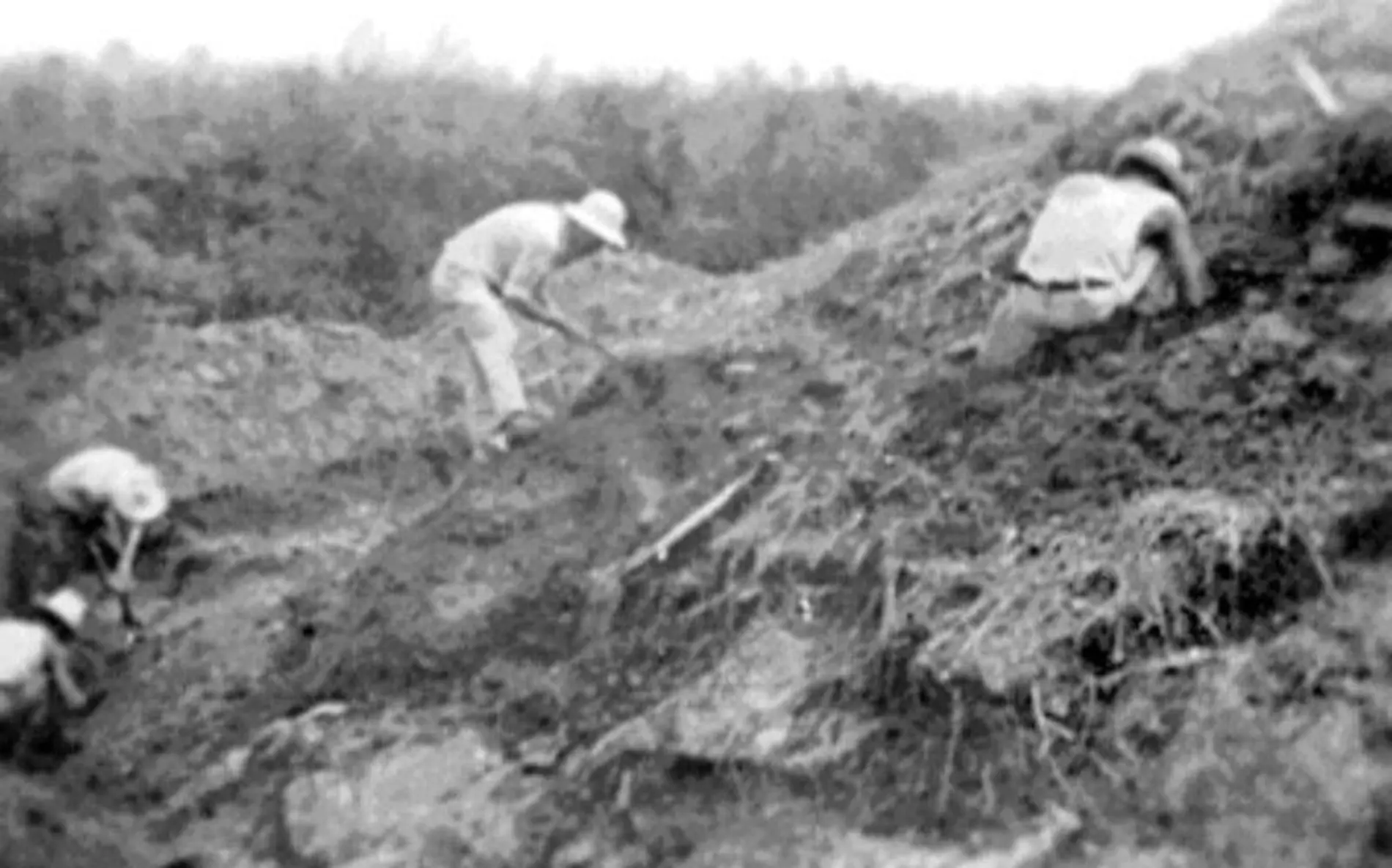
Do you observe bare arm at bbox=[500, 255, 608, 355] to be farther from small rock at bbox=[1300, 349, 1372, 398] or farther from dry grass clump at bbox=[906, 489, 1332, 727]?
small rock at bbox=[1300, 349, 1372, 398]

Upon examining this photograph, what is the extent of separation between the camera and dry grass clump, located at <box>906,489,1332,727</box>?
2.60 metres

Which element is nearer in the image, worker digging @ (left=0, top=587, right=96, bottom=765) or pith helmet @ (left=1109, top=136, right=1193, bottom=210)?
worker digging @ (left=0, top=587, right=96, bottom=765)

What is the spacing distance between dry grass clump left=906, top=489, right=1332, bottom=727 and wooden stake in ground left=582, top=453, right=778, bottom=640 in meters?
0.53

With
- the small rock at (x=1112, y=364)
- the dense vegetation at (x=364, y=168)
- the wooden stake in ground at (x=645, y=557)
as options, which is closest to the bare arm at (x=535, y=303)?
the dense vegetation at (x=364, y=168)

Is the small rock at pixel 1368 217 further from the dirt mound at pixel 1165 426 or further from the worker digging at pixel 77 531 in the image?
the worker digging at pixel 77 531

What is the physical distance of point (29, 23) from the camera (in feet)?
12.5

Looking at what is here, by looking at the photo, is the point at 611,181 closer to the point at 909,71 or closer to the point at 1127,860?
the point at 909,71

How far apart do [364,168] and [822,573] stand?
5.07 feet

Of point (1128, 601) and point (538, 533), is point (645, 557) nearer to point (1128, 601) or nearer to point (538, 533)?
point (538, 533)

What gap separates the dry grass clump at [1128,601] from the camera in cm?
260

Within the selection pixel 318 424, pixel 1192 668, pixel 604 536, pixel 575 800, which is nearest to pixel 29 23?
pixel 318 424

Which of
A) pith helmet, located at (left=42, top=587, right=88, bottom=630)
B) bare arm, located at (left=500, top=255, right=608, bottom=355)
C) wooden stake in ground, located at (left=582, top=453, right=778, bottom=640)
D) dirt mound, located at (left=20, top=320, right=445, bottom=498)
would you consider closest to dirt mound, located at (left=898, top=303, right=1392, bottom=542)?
wooden stake in ground, located at (left=582, top=453, right=778, bottom=640)

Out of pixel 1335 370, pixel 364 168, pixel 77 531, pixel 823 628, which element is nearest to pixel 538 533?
pixel 823 628

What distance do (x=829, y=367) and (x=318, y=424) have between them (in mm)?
1138
